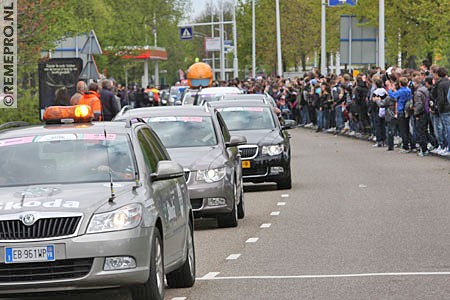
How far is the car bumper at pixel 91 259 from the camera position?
28.5ft

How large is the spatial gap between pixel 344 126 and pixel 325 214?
26178 mm

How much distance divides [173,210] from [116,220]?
1.38 m

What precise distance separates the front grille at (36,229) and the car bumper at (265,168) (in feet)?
41.7

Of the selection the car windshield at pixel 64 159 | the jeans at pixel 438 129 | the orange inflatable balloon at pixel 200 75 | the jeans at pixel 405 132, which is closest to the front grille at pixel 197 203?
the car windshield at pixel 64 159

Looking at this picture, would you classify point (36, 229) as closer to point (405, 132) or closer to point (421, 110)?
point (421, 110)

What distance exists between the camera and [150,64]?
133 meters

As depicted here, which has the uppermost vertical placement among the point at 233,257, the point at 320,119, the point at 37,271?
the point at 37,271

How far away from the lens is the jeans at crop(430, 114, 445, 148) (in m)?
28.6

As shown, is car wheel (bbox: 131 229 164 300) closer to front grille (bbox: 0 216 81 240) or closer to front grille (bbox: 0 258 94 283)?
front grille (bbox: 0 258 94 283)

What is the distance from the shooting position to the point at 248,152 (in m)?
21.6

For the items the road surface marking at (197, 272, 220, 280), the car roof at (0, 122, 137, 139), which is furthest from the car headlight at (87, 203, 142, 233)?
the road surface marking at (197, 272, 220, 280)

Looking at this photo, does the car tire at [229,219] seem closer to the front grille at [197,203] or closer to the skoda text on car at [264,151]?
the front grille at [197,203]

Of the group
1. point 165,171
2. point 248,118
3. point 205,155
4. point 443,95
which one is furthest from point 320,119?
point 165,171

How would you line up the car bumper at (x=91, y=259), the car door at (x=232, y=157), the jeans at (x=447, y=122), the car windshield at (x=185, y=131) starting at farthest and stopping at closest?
the jeans at (x=447, y=122) → the car windshield at (x=185, y=131) → the car door at (x=232, y=157) → the car bumper at (x=91, y=259)
